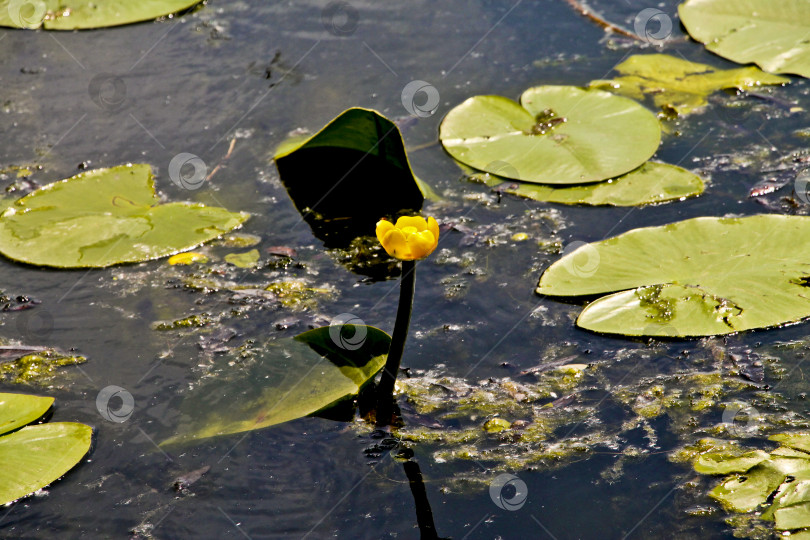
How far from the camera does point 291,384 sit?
273 cm

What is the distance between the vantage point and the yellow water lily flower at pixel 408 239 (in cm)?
229

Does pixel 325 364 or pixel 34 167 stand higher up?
pixel 34 167

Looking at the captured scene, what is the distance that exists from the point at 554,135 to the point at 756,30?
1.69 meters

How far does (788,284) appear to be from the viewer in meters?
2.97

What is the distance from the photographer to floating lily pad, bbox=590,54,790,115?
4301 millimetres

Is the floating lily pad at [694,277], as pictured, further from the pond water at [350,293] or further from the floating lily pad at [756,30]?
the floating lily pad at [756,30]

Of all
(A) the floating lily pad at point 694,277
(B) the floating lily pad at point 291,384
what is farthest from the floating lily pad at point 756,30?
(B) the floating lily pad at point 291,384

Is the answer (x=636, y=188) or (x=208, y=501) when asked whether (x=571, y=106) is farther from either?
(x=208, y=501)

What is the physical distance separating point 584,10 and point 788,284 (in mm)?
2750

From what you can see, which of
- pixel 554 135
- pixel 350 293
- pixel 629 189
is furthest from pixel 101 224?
pixel 629 189

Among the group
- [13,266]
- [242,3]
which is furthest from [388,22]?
[13,266]

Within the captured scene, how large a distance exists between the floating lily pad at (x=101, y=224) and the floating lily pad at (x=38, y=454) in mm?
937

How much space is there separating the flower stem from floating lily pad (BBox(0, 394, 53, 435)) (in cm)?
119

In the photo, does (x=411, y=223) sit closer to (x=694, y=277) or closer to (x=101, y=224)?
(x=694, y=277)
